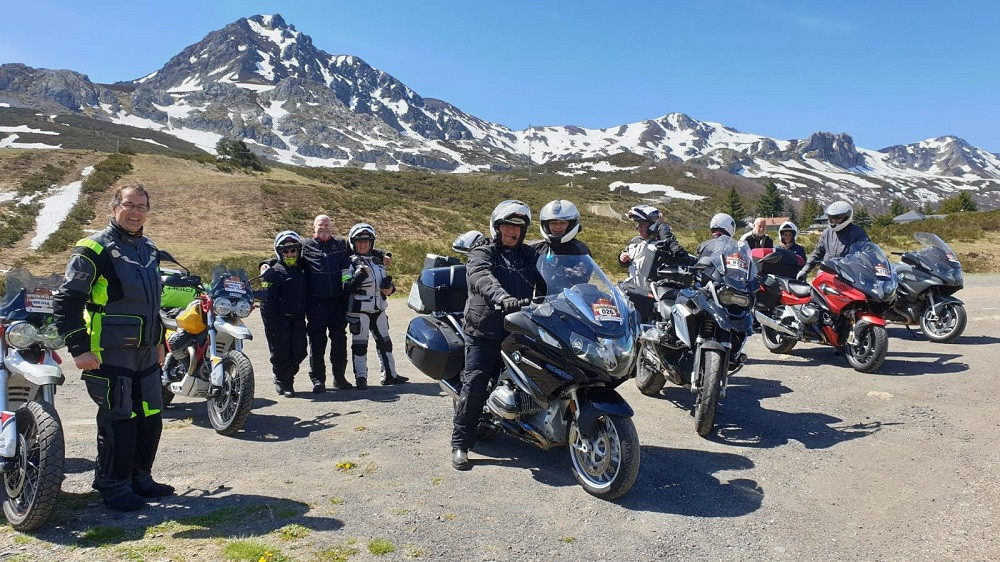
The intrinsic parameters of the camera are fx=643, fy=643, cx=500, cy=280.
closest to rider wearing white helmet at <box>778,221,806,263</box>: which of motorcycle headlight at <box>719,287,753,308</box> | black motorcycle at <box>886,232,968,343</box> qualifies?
black motorcycle at <box>886,232,968,343</box>

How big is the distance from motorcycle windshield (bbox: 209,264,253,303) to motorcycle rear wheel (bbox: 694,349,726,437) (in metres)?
4.41

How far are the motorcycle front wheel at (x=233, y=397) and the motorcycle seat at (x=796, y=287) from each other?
7.05m

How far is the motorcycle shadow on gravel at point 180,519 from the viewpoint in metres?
3.75

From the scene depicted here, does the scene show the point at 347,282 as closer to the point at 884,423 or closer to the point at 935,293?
the point at 884,423

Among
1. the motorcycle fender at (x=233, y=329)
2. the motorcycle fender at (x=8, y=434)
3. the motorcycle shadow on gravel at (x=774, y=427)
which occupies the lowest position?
the motorcycle shadow on gravel at (x=774, y=427)

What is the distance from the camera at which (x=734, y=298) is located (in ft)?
20.4

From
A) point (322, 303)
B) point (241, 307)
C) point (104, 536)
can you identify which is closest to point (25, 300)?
point (104, 536)

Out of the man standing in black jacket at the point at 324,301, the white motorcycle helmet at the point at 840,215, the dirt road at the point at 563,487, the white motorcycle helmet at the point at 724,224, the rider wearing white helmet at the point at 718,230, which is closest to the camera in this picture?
the dirt road at the point at 563,487

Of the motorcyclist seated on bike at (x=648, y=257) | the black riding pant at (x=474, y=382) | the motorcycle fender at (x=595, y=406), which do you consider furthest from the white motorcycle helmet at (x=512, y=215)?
the motorcyclist seated on bike at (x=648, y=257)

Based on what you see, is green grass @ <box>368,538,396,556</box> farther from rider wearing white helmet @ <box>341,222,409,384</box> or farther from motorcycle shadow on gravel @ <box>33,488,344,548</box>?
rider wearing white helmet @ <box>341,222,409,384</box>

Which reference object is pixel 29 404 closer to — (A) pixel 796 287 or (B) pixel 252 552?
(B) pixel 252 552

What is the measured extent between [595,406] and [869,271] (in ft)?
18.3

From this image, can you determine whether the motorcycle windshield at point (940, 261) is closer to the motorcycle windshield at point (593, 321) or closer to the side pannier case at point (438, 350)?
the motorcycle windshield at point (593, 321)

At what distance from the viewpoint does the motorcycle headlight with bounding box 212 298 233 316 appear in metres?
6.20
